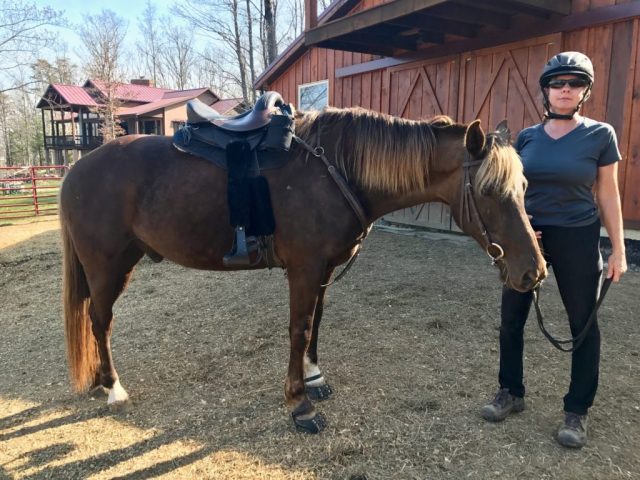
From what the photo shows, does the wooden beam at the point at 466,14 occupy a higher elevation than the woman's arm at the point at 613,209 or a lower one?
higher

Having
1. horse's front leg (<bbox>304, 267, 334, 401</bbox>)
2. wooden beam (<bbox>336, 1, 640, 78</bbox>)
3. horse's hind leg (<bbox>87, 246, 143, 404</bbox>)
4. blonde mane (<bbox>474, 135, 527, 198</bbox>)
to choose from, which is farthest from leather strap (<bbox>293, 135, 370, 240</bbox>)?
wooden beam (<bbox>336, 1, 640, 78</bbox>)

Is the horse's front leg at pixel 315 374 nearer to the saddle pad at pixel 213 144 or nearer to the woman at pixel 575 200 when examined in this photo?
the saddle pad at pixel 213 144

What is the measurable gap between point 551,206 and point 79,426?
9.05 feet

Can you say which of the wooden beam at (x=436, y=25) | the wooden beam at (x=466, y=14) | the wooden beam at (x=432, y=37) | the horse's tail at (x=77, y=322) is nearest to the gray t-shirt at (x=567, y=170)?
→ the horse's tail at (x=77, y=322)

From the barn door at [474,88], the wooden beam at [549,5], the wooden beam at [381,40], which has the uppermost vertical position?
the wooden beam at [381,40]

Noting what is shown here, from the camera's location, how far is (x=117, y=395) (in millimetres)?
2703

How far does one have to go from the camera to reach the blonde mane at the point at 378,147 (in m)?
2.25

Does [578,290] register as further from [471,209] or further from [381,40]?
[381,40]

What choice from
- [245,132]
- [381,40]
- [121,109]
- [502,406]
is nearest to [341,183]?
[245,132]

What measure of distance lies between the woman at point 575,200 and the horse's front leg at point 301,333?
113 centimetres

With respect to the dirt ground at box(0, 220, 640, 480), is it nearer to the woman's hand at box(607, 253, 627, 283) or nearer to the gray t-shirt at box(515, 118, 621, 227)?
the woman's hand at box(607, 253, 627, 283)

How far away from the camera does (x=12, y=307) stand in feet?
15.7

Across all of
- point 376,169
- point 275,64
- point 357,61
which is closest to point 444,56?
point 357,61

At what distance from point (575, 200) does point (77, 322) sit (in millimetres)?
2914
